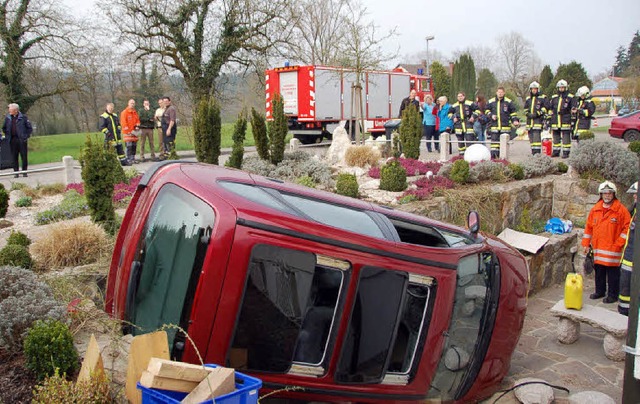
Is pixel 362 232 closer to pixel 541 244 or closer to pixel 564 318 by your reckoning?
pixel 564 318

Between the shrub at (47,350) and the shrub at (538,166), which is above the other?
the shrub at (538,166)

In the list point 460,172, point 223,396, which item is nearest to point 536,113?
point 460,172

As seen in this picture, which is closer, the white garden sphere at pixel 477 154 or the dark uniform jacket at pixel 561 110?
the white garden sphere at pixel 477 154

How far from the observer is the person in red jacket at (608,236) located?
810 cm

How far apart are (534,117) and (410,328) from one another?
41.9 feet

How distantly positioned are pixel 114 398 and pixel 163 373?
714 mm

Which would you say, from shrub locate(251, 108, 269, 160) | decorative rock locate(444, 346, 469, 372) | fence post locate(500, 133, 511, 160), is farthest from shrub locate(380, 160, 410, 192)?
decorative rock locate(444, 346, 469, 372)

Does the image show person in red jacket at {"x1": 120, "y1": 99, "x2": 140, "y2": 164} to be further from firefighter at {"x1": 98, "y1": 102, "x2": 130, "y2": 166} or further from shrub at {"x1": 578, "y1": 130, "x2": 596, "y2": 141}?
shrub at {"x1": 578, "y1": 130, "x2": 596, "y2": 141}

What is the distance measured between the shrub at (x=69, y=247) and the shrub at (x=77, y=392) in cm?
365

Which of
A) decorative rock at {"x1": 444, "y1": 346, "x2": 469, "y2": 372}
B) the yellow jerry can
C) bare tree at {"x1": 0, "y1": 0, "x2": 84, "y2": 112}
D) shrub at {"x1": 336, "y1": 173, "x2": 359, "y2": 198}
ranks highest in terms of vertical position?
bare tree at {"x1": 0, "y1": 0, "x2": 84, "y2": 112}

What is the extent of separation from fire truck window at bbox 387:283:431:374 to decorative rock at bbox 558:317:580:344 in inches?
162

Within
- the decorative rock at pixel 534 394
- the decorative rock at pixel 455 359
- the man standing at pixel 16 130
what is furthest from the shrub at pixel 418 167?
the man standing at pixel 16 130

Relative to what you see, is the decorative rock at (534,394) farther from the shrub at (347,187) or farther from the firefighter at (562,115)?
the firefighter at (562,115)

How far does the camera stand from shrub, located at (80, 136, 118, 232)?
7.20 meters
